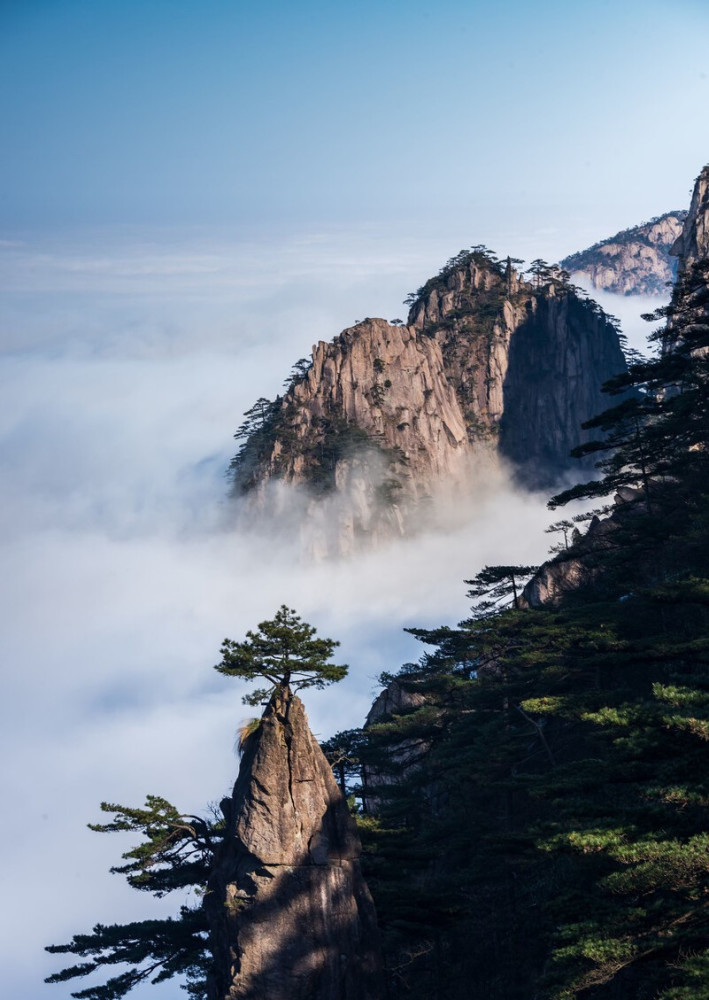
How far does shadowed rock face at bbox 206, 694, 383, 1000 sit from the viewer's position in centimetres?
3906

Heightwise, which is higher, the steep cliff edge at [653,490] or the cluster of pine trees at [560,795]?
the steep cliff edge at [653,490]

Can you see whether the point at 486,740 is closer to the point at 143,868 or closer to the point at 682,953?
the point at 143,868

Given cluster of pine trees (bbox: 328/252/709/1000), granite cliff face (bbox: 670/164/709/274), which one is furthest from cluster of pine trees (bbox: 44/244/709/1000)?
granite cliff face (bbox: 670/164/709/274)

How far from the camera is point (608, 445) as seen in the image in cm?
5156

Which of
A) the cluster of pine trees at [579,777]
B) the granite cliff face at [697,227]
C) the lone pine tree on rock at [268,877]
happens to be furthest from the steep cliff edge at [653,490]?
the granite cliff face at [697,227]

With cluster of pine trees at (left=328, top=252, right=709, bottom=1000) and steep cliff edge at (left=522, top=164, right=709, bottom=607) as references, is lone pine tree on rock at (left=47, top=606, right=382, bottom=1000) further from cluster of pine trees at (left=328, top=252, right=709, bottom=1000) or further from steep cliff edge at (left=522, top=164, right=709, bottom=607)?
steep cliff edge at (left=522, top=164, right=709, bottom=607)

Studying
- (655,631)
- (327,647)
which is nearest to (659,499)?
(655,631)

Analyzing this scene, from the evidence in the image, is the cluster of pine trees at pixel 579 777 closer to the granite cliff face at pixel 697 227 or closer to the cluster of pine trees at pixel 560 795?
the cluster of pine trees at pixel 560 795

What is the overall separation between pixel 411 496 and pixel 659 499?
5416 inches

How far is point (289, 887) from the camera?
40.0 metres

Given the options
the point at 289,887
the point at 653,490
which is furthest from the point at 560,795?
the point at 653,490

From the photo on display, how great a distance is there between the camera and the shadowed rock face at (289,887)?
39.1 m

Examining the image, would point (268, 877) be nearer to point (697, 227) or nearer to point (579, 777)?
point (579, 777)

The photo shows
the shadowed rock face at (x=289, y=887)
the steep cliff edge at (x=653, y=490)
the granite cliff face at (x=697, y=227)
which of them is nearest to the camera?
the shadowed rock face at (x=289, y=887)
